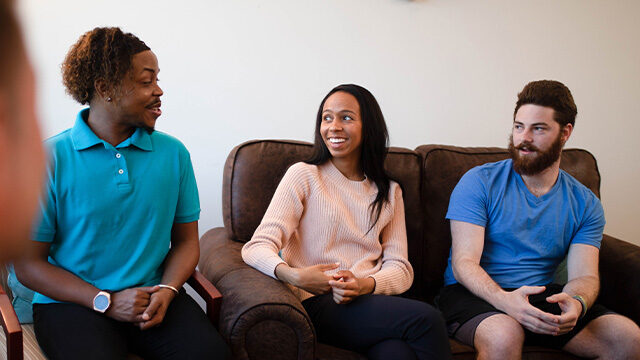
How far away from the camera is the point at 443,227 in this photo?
2291 millimetres

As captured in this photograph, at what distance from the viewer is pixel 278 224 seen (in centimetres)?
182

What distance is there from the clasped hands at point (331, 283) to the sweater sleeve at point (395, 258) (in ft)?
0.37

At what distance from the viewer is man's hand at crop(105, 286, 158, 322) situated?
59.5 inches

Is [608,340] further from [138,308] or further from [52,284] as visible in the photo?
[52,284]

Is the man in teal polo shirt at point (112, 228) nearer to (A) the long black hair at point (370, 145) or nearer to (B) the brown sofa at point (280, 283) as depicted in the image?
(B) the brown sofa at point (280, 283)

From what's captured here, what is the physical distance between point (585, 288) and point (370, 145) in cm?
Answer: 87

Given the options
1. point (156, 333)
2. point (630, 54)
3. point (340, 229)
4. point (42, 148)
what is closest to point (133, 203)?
point (156, 333)

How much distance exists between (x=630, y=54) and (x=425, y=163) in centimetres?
155

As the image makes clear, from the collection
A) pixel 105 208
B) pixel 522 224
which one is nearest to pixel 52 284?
pixel 105 208

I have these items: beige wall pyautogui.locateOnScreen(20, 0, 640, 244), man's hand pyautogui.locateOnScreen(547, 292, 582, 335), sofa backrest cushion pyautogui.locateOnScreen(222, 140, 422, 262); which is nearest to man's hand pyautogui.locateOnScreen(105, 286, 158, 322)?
sofa backrest cushion pyautogui.locateOnScreen(222, 140, 422, 262)

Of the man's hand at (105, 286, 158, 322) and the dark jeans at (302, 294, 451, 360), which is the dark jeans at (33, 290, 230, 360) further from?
the dark jeans at (302, 294, 451, 360)

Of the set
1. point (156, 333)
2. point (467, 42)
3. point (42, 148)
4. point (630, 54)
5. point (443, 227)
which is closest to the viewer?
point (42, 148)

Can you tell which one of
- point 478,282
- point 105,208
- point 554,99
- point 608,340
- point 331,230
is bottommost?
point 608,340

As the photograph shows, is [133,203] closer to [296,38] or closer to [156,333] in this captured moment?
[156,333]
